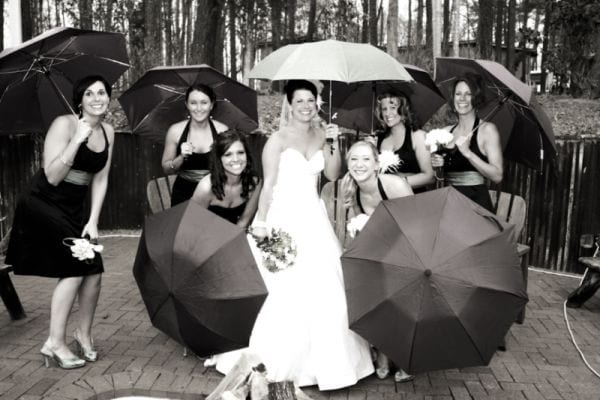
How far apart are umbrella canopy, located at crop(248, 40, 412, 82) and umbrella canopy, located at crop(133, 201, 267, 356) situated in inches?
52.2

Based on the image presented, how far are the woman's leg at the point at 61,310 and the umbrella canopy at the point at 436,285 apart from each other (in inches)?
79.0

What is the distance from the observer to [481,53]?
16641mm

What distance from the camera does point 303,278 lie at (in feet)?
13.6

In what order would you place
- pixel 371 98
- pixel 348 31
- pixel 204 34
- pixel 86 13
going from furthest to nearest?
pixel 86 13 < pixel 348 31 < pixel 204 34 < pixel 371 98

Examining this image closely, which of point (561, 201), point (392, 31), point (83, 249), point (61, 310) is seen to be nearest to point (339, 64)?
point (83, 249)

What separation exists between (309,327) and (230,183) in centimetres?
131

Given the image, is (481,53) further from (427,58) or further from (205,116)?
(205,116)

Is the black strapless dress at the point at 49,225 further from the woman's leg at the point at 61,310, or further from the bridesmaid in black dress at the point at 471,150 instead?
the bridesmaid in black dress at the point at 471,150

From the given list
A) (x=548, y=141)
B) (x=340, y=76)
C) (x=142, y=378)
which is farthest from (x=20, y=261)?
(x=548, y=141)

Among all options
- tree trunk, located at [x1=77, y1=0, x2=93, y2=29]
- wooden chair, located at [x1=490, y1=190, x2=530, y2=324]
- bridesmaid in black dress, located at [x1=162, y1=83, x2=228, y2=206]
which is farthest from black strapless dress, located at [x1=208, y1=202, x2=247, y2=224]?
tree trunk, located at [x1=77, y1=0, x2=93, y2=29]

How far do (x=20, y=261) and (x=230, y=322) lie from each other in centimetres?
169

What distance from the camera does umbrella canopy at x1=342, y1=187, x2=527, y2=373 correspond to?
3.13 m

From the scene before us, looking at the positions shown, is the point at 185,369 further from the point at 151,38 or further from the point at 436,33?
the point at 151,38

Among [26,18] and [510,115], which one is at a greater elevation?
[26,18]
